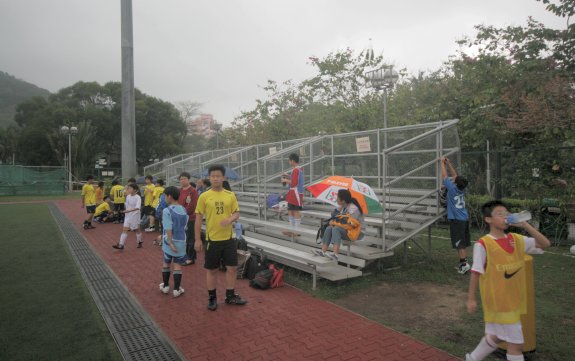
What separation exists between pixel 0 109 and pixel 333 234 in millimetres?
99235

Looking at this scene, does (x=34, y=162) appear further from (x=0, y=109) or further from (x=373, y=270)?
(x=0, y=109)

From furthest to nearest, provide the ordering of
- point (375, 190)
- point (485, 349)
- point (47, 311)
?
point (375, 190), point (47, 311), point (485, 349)

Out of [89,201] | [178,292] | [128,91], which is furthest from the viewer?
[128,91]

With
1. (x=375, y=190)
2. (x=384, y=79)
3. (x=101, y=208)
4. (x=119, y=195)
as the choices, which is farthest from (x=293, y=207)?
(x=101, y=208)

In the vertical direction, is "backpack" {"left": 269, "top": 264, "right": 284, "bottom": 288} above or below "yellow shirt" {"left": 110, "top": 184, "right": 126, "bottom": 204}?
below

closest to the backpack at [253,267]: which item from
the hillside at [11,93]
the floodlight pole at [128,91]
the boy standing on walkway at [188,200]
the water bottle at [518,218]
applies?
the boy standing on walkway at [188,200]

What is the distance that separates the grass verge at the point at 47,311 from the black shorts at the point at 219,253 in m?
1.47

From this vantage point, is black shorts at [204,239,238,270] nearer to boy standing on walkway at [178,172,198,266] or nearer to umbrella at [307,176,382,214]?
umbrella at [307,176,382,214]

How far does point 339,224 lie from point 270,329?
232 centimetres

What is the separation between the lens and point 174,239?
19.8 ft

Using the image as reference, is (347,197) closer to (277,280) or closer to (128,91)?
(277,280)

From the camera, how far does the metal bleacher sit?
6.61 meters

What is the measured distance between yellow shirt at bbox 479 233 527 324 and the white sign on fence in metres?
5.49

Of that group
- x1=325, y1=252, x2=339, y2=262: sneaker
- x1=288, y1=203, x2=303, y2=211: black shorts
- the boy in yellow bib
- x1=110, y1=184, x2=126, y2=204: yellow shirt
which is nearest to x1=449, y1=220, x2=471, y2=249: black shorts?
x1=325, y1=252, x2=339, y2=262: sneaker
